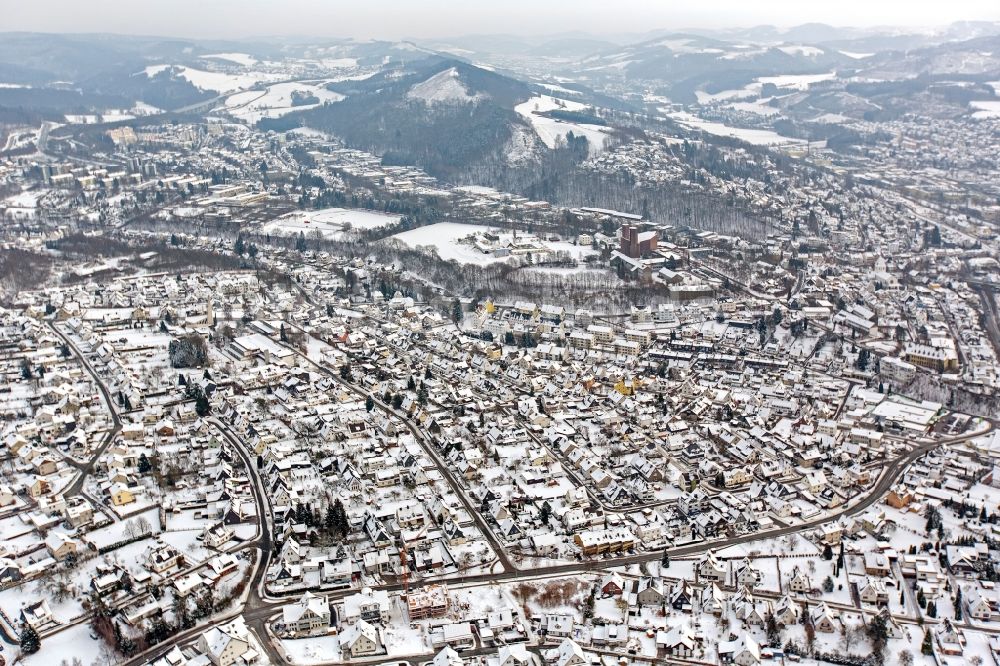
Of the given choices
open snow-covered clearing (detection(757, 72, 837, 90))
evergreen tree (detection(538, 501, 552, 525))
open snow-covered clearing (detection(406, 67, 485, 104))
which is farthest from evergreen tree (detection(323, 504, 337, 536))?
open snow-covered clearing (detection(757, 72, 837, 90))

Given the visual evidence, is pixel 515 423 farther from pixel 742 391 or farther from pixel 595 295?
pixel 595 295

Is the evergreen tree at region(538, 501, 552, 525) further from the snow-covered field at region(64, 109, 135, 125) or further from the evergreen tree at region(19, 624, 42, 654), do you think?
the snow-covered field at region(64, 109, 135, 125)

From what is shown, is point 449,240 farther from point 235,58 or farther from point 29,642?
point 235,58

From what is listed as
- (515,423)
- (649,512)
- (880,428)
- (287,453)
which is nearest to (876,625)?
(649,512)

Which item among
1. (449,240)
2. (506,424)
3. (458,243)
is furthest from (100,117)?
(506,424)

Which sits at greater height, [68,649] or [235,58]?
[235,58]

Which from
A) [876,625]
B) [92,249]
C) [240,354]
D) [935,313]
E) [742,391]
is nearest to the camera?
[876,625]
